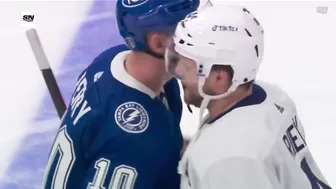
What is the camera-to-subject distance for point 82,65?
3.02m

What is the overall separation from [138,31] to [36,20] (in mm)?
2016

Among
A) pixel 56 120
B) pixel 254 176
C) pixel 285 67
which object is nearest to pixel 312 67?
pixel 285 67

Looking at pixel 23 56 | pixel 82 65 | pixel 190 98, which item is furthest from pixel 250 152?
pixel 23 56

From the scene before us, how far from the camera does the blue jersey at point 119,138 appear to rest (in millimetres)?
1453

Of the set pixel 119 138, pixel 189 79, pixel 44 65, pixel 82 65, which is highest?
pixel 189 79

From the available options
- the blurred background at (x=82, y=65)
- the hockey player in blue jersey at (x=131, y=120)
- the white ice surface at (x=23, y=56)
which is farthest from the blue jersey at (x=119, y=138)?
the white ice surface at (x=23, y=56)

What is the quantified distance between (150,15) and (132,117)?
20cm

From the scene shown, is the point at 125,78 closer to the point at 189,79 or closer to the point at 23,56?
the point at 189,79

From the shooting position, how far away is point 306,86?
110 inches

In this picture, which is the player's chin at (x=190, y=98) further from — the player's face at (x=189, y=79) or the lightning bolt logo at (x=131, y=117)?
the lightning bolt logo at (x=131, y=117)

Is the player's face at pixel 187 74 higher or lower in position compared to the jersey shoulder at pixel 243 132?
higher

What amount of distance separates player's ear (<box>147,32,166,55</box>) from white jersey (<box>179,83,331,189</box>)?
204 mm

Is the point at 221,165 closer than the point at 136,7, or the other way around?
the point at 221,165

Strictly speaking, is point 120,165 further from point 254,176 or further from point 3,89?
point 3,89
